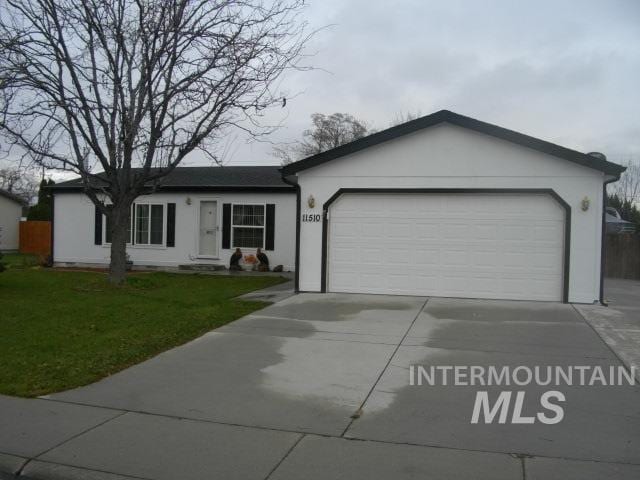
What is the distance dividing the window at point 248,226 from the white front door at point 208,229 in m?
0.74

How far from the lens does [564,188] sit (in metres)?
11.9

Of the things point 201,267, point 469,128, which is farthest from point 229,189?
point 469,128

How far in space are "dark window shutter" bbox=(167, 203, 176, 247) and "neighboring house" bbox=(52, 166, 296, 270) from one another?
3 cm

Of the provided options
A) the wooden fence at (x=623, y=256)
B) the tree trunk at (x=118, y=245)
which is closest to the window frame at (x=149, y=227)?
the tree trunk at (x=118, y=245)

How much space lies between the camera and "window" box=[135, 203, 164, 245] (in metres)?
19.8

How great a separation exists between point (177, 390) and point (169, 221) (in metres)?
14.0

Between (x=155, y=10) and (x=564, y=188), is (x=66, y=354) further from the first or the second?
(x=564, y=188)

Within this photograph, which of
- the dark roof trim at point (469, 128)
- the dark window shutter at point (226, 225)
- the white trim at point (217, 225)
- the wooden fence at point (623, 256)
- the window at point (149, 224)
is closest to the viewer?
the dark roof trim at point (469, 128)

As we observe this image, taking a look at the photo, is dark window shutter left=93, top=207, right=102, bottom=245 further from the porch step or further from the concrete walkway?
the concrete walkway

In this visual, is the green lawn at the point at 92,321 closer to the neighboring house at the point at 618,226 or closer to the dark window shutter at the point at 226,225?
the dark window shutter at the point at 226,225

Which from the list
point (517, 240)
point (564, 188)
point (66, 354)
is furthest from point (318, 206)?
point (66, 354)

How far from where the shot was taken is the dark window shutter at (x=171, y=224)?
19547 millimetres

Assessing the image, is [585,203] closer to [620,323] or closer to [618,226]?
[620,323]

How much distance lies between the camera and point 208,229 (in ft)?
64.1
